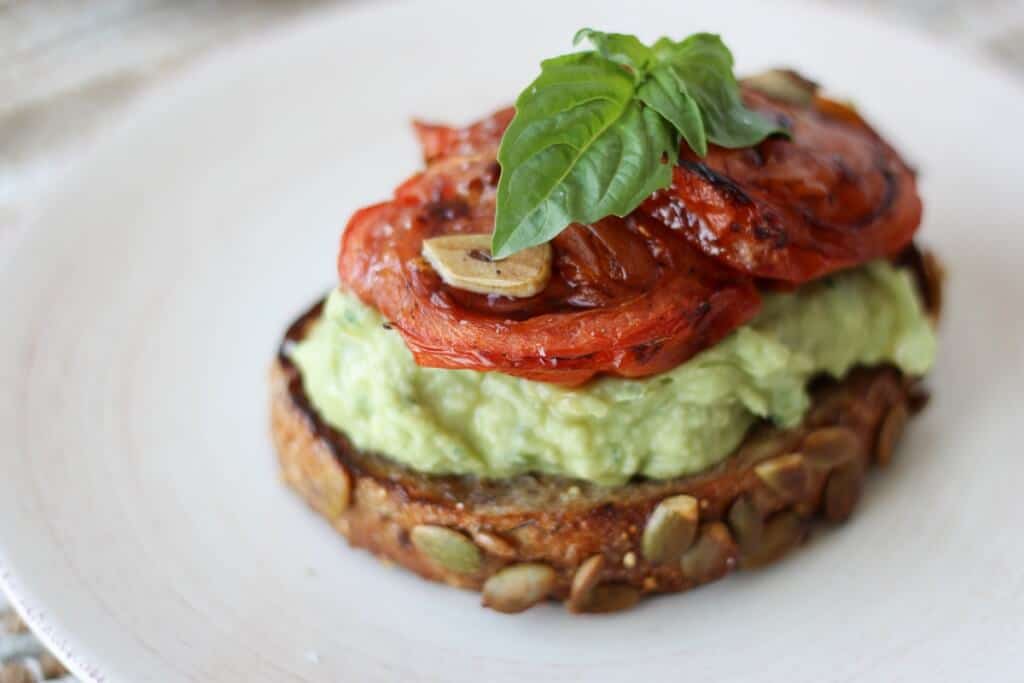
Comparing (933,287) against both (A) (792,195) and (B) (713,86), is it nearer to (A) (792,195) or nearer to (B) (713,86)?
(A) (792,195)

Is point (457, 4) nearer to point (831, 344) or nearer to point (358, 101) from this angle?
point (358, 101)

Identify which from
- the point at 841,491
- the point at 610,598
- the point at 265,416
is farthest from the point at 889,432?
the point at 265,416

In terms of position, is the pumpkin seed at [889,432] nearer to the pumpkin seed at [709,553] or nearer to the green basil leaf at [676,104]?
the pumpkin seed at [709,553]

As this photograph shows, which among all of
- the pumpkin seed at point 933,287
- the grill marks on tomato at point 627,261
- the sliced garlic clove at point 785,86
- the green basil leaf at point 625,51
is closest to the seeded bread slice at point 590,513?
the grill marks on tomato at point 627,261

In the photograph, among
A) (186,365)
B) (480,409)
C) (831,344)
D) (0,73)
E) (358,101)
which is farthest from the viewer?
(0,73)

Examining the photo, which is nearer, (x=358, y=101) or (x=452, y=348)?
(x=452, y=348)

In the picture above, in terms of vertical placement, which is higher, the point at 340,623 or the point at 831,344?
the point at 831,344

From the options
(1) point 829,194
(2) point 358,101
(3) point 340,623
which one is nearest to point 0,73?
(2) point 358,101
